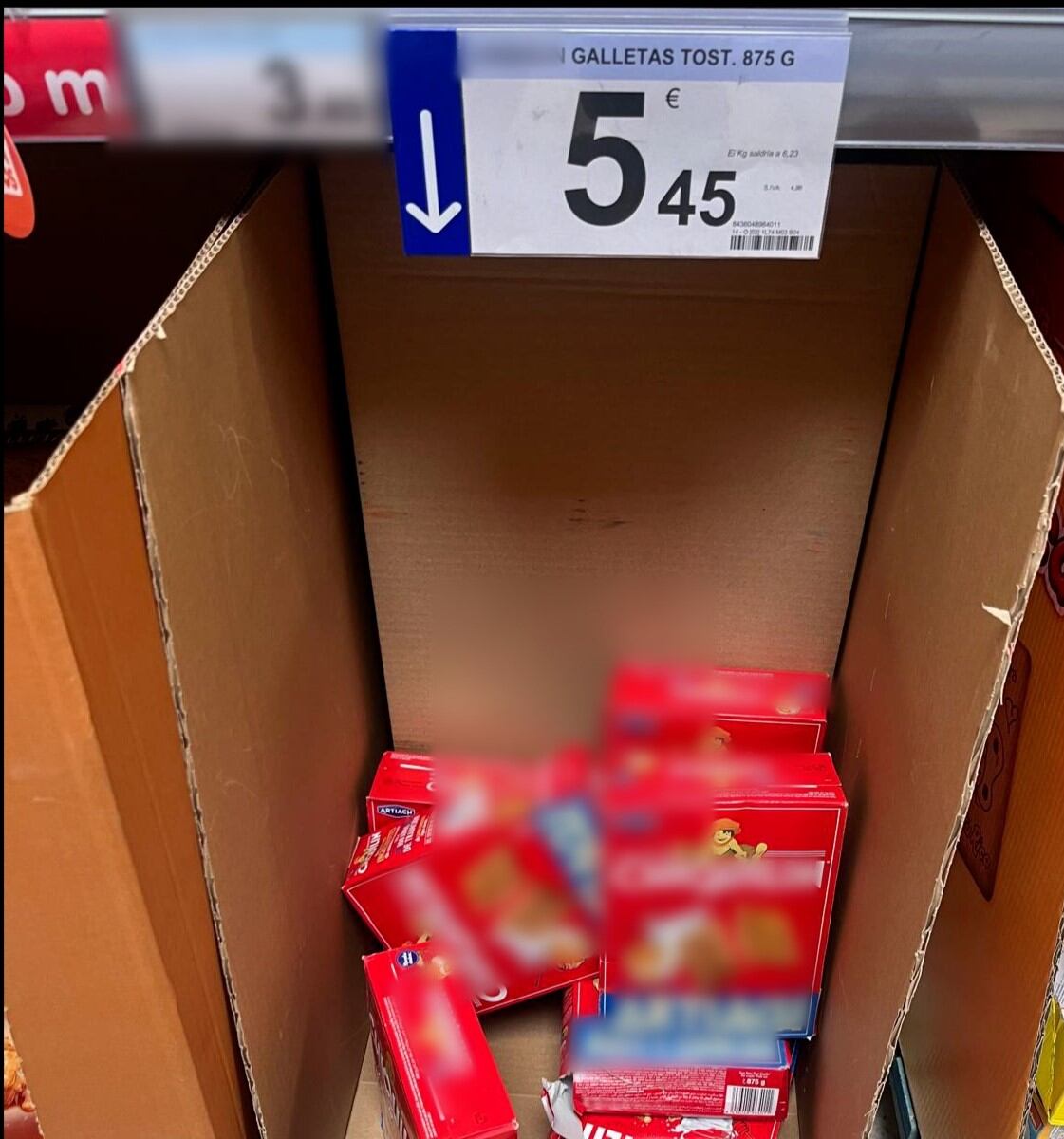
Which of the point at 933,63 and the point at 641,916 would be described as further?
the point at 641,916

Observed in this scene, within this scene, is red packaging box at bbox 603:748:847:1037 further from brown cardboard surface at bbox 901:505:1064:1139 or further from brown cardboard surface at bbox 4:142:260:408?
brown cardboard surface at bbox 4:142:260:408

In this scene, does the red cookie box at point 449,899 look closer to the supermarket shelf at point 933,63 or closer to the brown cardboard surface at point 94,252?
the brown cardboard surface at point 94,252

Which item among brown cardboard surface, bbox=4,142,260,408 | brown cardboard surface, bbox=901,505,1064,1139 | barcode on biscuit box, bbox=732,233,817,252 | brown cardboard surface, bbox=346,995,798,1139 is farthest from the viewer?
brown cardboard surface, bbox=346,995,798,1139

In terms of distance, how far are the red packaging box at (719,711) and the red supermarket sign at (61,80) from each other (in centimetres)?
58

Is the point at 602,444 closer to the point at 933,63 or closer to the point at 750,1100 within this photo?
the point at 933,63

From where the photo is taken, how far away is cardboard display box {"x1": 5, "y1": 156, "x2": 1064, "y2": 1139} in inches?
21.1

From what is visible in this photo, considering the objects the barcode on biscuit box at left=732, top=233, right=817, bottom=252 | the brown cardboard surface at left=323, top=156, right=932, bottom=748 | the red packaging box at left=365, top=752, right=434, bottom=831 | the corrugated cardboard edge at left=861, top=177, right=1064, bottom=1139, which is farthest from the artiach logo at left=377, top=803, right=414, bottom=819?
the barcode on biscuit box at left=732, top=233, right=817, bottom=252

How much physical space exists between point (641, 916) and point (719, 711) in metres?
0.18

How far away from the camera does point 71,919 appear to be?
1.77 ft

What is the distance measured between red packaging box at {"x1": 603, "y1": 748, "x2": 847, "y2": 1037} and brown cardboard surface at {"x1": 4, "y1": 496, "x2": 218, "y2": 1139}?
0.34 m

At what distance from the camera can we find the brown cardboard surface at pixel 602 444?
81 centimetres

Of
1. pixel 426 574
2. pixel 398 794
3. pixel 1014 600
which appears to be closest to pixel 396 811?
pixel 398 794

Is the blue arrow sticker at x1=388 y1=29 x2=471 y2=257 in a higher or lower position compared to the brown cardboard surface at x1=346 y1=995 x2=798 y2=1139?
higher

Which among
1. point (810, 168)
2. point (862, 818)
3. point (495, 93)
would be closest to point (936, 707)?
point (862, 818)
